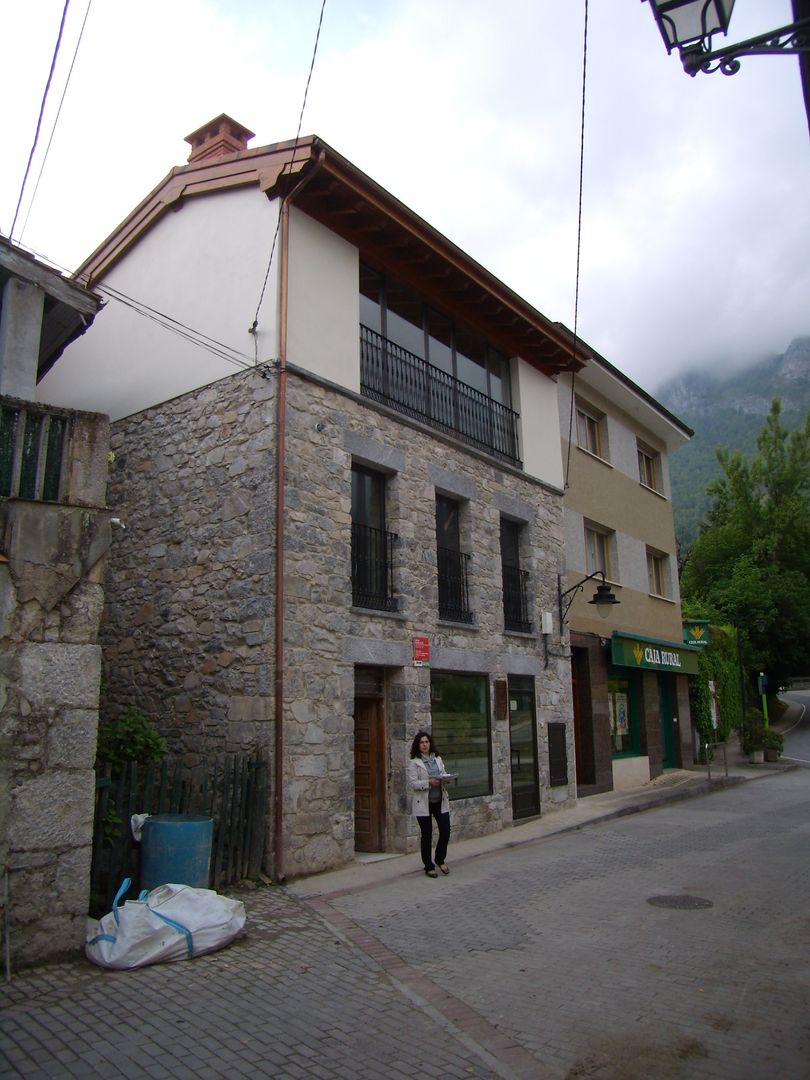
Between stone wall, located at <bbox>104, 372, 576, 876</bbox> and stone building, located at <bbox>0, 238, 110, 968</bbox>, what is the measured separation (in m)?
2.95

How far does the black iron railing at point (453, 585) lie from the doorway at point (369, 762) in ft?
5.74

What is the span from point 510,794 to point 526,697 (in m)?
1.61

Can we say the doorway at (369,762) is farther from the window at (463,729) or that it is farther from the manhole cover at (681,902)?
the manhole cover at (681,902)

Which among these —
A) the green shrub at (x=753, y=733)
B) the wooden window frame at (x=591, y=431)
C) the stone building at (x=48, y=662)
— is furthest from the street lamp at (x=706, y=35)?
the green shrub at (x=753, y=733)

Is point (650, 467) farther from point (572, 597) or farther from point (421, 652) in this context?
point (421, 652)

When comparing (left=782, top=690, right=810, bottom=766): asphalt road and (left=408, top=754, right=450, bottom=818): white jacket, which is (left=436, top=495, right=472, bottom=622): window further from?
(left=782, top=690, right=810, bottom=766): asphalt road

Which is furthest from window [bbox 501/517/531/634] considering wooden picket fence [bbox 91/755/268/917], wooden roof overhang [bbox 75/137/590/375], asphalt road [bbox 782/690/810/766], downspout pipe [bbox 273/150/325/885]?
asphalt road [bbox 782/690/810/766]

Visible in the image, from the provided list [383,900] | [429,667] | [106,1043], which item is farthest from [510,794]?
[106,1043]

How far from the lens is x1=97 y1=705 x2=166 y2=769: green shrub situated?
Result: 26.6ft

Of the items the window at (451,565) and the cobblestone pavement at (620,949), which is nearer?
the cobblestone pavement at (620,949)

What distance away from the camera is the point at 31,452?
6633 mm

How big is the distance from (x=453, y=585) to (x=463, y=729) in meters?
2.04

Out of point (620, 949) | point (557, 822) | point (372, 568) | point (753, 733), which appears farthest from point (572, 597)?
point (753, 733)

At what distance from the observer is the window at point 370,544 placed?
10758 millimetres
